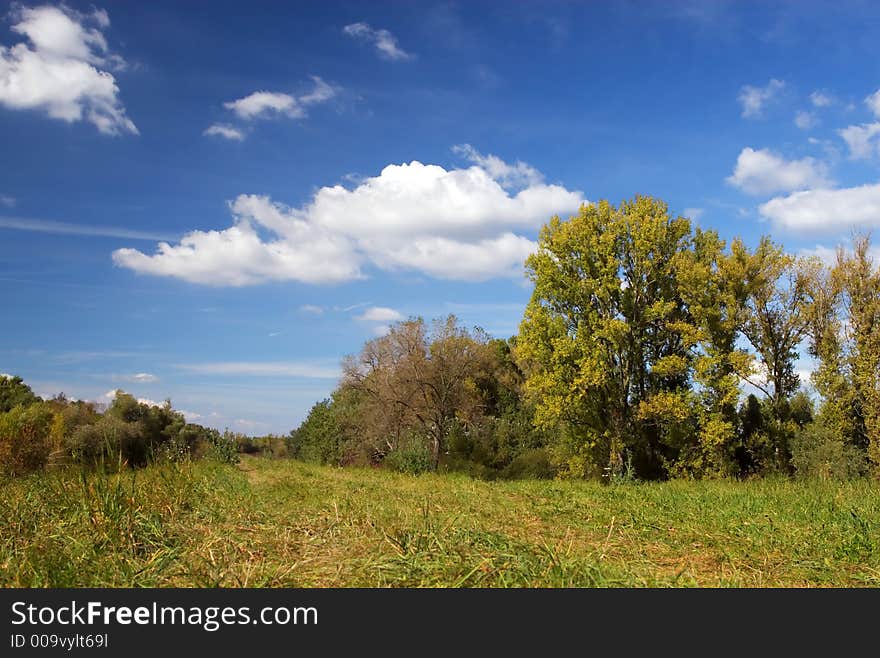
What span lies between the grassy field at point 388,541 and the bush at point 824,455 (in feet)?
42.6

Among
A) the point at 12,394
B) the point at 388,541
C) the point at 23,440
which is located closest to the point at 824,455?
the point at 388,541

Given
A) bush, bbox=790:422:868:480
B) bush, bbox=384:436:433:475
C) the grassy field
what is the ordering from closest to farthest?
the grassy field
bush, bbox=790:422:868:480
bush, bbox=384:436:433:475

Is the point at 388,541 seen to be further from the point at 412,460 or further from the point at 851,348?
the point at 851,348

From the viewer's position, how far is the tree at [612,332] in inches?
984

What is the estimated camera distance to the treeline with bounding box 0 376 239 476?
8945mm

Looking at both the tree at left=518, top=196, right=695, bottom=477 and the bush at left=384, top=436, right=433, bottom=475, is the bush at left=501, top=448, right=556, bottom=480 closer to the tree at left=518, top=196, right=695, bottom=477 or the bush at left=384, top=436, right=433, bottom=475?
the tree at left=518, top=196, right=695, bottom=477

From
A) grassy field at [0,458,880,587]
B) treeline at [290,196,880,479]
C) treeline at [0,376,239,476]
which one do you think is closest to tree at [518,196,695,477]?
treeline at [290,196,880,479]

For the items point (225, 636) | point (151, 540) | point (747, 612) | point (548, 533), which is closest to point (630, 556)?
point (548, 533)

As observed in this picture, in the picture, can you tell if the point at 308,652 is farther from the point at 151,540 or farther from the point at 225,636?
the point at 151,540

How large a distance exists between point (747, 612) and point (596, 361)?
823 inches

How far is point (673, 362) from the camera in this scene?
79.2ft

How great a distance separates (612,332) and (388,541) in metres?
20.6

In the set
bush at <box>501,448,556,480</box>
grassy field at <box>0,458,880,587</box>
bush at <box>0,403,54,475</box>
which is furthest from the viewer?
bush at <box>501,448,556,480</box>

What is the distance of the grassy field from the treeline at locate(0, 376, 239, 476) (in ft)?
1.59
